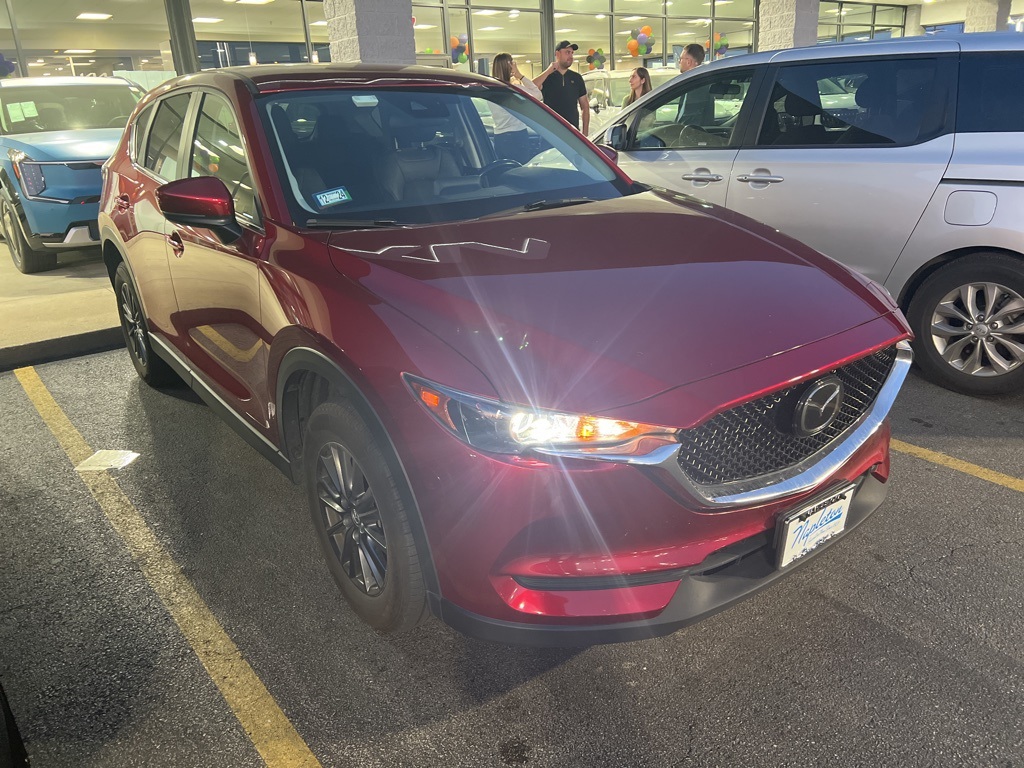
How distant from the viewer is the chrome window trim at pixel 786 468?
178 centimetres

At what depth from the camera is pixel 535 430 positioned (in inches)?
71.1

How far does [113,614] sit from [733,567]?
199 centimetres

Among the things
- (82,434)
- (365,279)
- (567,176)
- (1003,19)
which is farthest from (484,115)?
(1003,19)

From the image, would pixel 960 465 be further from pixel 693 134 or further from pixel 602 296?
pixel 693 134

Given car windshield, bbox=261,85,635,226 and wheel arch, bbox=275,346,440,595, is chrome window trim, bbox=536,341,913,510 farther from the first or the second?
car windshield, bbox=261,85,635,226

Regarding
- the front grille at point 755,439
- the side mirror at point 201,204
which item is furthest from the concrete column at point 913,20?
the side mirror at point 201,204

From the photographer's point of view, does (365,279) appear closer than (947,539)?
Yes

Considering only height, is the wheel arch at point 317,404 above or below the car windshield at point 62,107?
below

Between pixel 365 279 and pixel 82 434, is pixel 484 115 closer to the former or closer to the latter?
pixel 365 279

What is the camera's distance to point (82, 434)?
3.97 metres

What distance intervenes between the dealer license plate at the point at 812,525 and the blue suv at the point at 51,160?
689cm

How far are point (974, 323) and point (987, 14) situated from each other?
2343 centimetres

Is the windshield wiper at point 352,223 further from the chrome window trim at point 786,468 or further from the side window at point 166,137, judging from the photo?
the side window at point 166,137

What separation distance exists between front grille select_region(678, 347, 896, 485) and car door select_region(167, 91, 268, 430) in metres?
1.51
